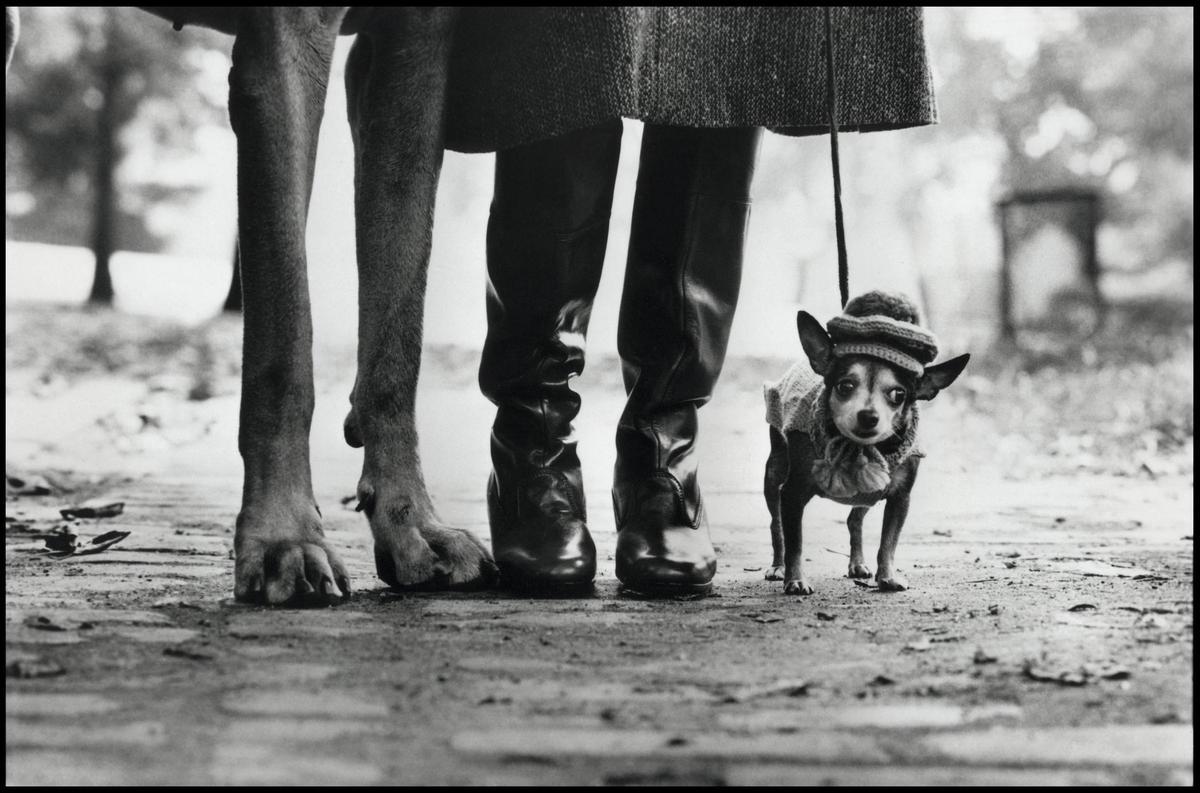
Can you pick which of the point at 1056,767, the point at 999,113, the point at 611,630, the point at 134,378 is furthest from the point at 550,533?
the point at 999,113

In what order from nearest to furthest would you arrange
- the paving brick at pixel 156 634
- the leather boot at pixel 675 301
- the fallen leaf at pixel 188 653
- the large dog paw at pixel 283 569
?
the fallen leaf at pixel 188 653
the paving brick at pixel 156 634
the large dog paw at pixel 283 569
the leather boot at pixel 675 301

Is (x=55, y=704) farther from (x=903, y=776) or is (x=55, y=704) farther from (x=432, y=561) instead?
(x=903, y=776)

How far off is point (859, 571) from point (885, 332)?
0.63 metres

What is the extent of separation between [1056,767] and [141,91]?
1860 cm

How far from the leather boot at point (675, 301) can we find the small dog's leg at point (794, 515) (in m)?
0.19


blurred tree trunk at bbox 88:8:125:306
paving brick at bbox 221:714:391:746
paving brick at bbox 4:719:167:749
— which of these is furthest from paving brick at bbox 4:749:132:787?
blurred tree trunk at bbox 88:8:125:306

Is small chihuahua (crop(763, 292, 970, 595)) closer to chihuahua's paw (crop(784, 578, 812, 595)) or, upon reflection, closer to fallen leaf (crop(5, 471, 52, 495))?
chihuahua's paw (crop(784, 578, 812, 595))

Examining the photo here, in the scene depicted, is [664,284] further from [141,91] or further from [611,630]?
[141,91]

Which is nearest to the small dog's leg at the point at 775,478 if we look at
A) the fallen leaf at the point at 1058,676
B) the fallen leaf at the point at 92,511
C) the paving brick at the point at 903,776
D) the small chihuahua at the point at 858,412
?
the small chihuahua at the point at 858,412

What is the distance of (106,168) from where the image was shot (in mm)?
18422

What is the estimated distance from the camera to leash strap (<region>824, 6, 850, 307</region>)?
8.14ft

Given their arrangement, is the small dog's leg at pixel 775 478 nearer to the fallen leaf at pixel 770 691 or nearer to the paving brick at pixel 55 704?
the fallen leaf at pixel 770 691

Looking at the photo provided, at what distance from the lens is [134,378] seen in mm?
8742

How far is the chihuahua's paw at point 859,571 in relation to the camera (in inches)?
109
